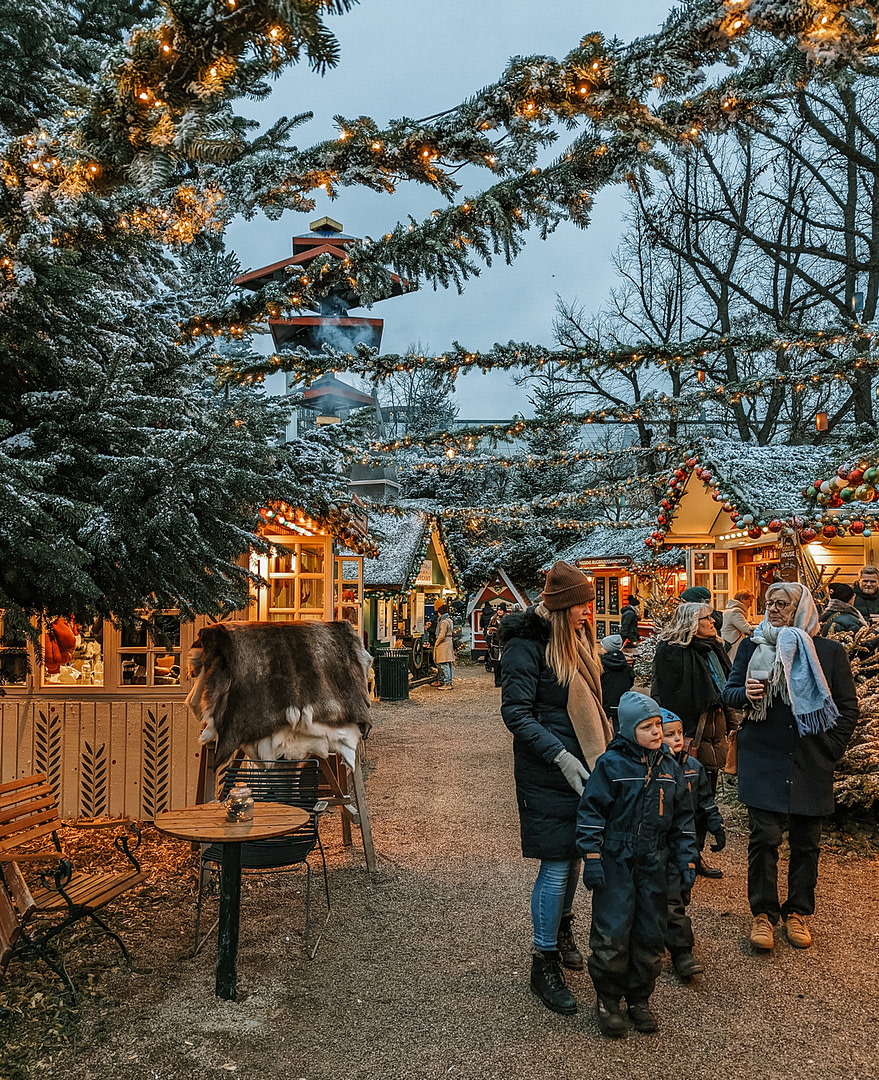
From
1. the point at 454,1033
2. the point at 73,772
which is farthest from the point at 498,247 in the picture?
the point at 73,772

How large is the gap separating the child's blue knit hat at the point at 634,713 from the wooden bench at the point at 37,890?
9.69ft

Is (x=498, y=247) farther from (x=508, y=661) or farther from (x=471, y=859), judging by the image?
(x=471, y=859)

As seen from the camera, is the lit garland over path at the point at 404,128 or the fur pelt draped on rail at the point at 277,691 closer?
the lit garland over path at the point at 404,128

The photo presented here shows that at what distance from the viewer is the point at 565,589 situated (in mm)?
3799

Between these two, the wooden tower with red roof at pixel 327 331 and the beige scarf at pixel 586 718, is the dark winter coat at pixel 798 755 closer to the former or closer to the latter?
the beige scarf at pixel 586 718

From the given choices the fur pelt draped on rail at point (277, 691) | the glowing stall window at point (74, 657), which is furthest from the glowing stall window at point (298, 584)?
the fur pelt draped on rail at point (277, 691)

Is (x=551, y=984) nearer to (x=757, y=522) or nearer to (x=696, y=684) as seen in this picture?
(x=696, y=684)

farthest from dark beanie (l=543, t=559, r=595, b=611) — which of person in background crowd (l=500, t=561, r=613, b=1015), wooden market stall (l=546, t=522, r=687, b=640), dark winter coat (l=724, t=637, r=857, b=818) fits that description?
wooden market stall (l=546, t=522, r=687, b=640)

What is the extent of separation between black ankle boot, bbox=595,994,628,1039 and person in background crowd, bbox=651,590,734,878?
212 cm

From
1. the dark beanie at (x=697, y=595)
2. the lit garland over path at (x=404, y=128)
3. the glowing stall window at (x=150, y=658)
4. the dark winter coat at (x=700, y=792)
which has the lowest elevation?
the dark winter coat at (x=700, y=792)

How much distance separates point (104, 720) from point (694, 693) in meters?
5.18

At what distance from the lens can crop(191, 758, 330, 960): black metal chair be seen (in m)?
4.54

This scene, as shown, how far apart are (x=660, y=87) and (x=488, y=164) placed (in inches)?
34.3

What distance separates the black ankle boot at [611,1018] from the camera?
3.39 m
